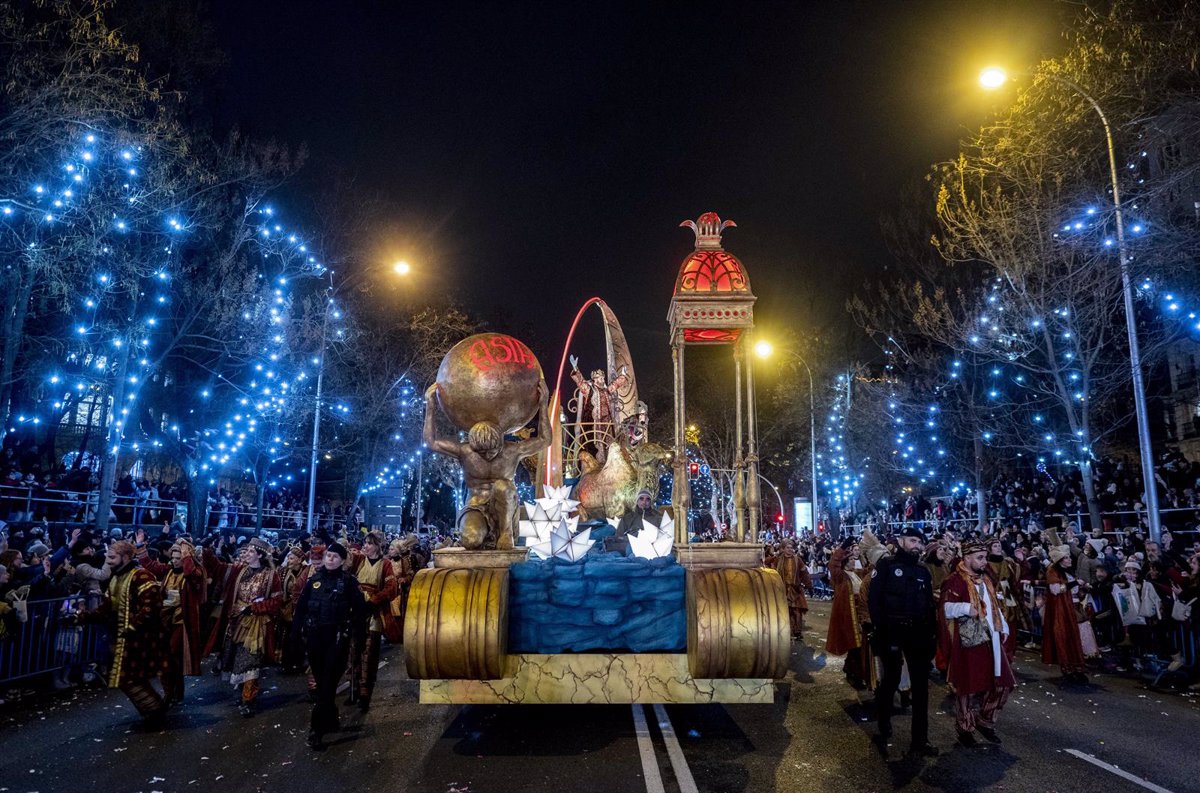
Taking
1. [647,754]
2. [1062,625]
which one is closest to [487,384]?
[647,754]

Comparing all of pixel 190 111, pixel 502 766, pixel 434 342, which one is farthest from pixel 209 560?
pixel 434 342

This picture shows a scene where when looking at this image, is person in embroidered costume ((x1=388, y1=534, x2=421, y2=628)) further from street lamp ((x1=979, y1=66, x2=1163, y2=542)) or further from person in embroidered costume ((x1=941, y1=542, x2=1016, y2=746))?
street lamp ((x1=979, y1=66, x2=1163, y2=542))

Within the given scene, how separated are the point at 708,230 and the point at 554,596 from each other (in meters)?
5.40

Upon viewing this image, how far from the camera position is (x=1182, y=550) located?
1631 cm

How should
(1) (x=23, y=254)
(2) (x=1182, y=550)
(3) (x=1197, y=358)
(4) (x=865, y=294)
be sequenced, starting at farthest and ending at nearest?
1. (4) (x=865, y=294)
2. (3) (x=1197, y=358)
3. (2) (x=1182, y=550)
4. (1) (x=23, y=254)

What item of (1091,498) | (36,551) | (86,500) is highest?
(86,500)

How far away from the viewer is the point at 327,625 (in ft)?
24.9

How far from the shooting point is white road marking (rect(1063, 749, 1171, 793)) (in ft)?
19.5

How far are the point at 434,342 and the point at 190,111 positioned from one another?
15503 mm

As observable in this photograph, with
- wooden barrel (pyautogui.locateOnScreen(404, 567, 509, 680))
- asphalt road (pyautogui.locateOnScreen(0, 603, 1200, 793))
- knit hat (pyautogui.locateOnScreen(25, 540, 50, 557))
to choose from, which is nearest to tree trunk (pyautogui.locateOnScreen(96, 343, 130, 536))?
knit hat (pyautogui.locateOnScreen(25, 540, 50, 557))

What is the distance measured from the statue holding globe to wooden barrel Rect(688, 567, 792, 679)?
7.01ft

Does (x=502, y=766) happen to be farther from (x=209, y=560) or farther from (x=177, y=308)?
(x=177, y=308)

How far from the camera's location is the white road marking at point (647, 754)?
5934mm

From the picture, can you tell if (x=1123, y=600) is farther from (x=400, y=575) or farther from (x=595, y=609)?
(x=400, y=575)
